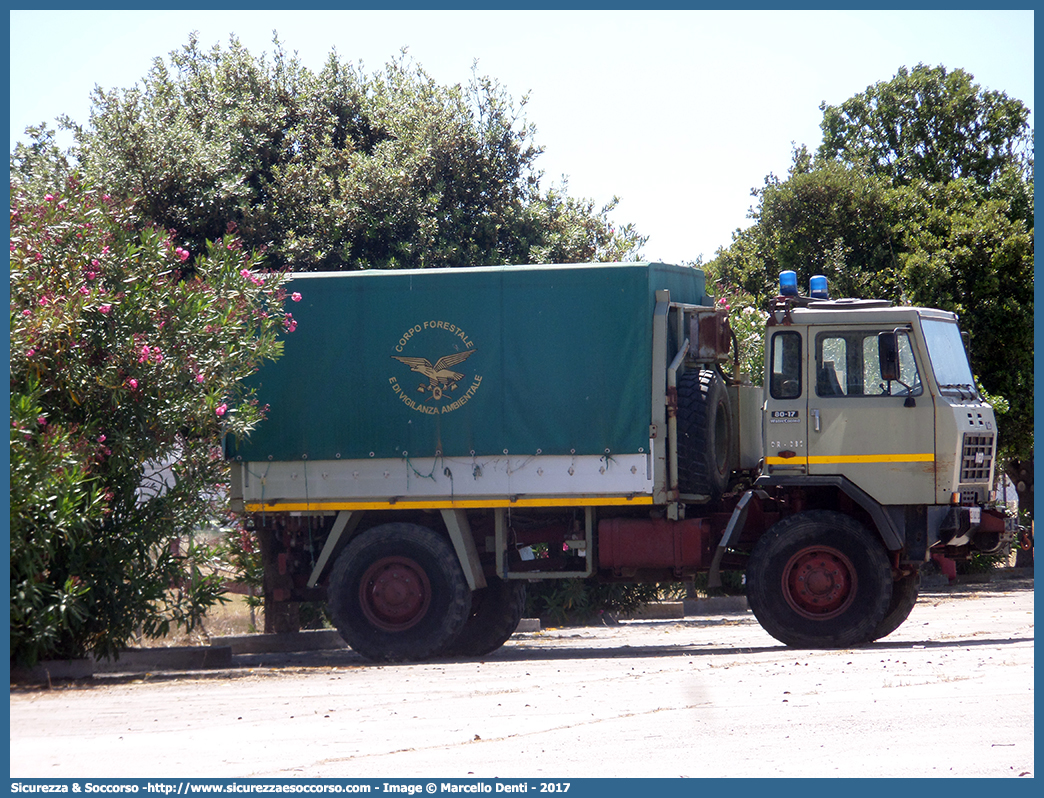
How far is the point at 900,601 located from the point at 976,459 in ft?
Result: 5.16

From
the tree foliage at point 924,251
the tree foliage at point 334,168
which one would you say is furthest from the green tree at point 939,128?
the tree foliage at point 334,168

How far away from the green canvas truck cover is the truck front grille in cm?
303

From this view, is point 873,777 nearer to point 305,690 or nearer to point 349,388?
point 305,690

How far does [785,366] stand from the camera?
41.3ft

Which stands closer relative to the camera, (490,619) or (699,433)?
(699,433)

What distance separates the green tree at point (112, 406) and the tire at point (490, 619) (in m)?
3.00

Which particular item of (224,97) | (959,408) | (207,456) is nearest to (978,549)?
(959,408)

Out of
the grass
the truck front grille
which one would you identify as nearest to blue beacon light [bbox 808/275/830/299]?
the truck front grille

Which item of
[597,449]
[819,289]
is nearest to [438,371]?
[597,449]

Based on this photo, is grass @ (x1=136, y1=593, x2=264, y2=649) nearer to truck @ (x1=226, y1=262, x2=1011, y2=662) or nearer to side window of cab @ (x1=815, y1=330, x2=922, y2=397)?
truck @ (x1=226, y1=262, x2=1011, y2=662)

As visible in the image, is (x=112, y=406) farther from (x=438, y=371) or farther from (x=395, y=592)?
(x=395, y=592)

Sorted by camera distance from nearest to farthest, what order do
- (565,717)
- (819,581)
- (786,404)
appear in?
(565,717) < (819,581) < (786,404)

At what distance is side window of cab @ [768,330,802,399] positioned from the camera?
41.2 ft

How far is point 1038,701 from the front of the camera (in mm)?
8219
